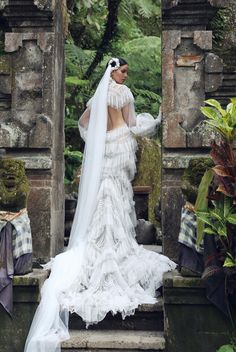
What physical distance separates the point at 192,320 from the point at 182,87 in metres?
2.37

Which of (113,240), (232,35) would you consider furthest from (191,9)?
(113,240)

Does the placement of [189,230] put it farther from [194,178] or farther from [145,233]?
[145,233]

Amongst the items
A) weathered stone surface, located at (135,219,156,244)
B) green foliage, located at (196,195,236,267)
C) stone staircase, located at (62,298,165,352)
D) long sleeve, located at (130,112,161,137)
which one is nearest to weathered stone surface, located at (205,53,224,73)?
long sleeve, located at (130,112,161,137)

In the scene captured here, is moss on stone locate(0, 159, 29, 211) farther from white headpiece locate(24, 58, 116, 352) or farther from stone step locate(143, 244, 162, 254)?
stone step locate(143, 244, 162, 254)

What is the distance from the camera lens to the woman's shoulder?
21.7 feet

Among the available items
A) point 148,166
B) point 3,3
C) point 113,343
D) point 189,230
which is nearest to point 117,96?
point 3,3

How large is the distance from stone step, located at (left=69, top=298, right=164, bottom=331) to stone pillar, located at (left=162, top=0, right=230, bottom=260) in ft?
2.93

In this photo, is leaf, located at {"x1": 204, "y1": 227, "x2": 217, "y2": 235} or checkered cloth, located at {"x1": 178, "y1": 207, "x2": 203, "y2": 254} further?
checkered cloth, located at {"x1": 178, "y1": 207, "x2": 203, "y2": 254}

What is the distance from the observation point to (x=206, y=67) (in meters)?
6.16

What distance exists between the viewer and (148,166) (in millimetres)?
9672

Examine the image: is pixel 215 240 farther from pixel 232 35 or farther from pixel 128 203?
pixel 232 35

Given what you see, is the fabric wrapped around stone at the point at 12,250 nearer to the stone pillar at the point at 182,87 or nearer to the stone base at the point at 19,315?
the stone base at the point at 19,315

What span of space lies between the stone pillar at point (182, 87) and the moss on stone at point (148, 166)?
3297 millimetres

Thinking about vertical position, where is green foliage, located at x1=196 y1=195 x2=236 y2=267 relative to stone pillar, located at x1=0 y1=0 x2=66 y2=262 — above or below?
below
